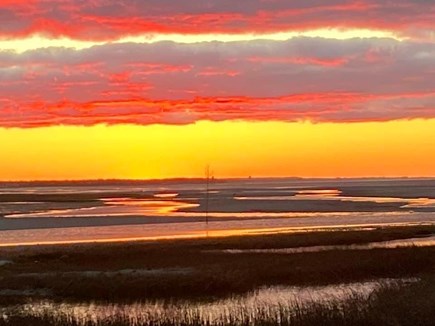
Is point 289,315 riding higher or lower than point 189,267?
higher

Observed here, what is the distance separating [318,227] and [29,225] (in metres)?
22.7

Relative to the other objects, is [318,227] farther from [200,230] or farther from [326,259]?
[326,259]

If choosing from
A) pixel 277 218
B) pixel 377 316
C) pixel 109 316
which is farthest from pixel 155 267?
pixel 277 218

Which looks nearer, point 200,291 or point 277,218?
point 200,291

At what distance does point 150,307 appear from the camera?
23.7m

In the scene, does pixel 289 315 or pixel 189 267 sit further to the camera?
pixel 189 267

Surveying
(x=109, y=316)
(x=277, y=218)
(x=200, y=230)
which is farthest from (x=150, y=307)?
(x=277, y=218)

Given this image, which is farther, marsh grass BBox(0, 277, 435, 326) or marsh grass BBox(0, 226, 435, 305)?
marsh grass BBox(0, 226, 435, 305)

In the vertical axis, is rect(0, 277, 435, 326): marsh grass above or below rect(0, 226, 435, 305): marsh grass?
above

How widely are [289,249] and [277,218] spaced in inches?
971

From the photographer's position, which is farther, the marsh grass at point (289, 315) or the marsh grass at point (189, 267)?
the marsh grass at point (189, 267)

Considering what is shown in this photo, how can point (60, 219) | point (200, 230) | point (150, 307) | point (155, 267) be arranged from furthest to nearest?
point (60, 219)
point (200, 230)
point (155, 267)
point (150, 307)

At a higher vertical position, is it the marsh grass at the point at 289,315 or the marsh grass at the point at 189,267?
the marsh grass at the point at 289,315

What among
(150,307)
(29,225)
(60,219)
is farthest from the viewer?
(60,219)
